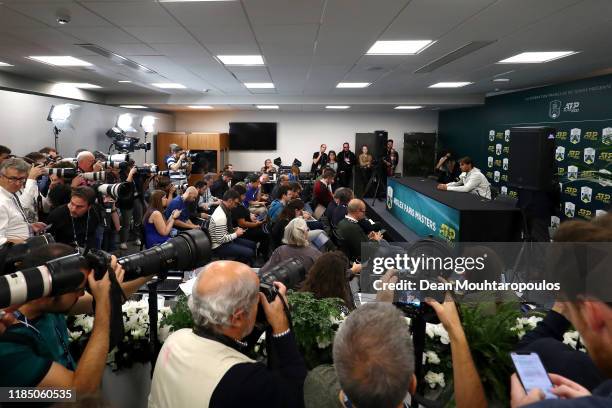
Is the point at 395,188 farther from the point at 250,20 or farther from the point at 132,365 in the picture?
the point at 132,365

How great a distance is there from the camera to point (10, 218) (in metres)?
3.15

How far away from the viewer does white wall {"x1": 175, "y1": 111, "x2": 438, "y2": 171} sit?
41.8 feet

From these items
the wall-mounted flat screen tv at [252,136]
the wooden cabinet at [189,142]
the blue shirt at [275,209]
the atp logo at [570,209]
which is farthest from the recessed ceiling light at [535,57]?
the wooden cabinet at [189,142]

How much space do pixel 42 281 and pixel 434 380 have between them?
1414 millimetres

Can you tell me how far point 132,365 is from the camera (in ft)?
6.01

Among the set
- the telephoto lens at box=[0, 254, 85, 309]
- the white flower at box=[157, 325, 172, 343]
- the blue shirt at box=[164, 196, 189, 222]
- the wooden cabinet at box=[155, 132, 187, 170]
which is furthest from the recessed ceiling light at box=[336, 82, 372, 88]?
the telephoto lens at box=[0, 254, 85, 309]

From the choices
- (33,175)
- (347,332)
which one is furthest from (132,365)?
(33,175)

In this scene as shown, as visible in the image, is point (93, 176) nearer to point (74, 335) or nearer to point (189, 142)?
point (74, 335)

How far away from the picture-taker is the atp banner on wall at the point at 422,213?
16.8 ft

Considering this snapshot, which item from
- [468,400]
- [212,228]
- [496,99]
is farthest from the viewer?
[496,99]

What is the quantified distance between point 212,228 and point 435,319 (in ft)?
11.3

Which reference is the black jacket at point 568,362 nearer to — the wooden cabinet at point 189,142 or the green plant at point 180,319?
the green plant at point 180,319

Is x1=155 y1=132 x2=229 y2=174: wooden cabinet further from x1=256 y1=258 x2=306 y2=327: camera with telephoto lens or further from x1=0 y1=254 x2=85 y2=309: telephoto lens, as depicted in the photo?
x1=0 y1=254 x2=85 y2=309: telephoto lens

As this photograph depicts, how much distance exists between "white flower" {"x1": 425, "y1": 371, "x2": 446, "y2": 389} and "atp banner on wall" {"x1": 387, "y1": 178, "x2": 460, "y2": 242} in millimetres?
2415
